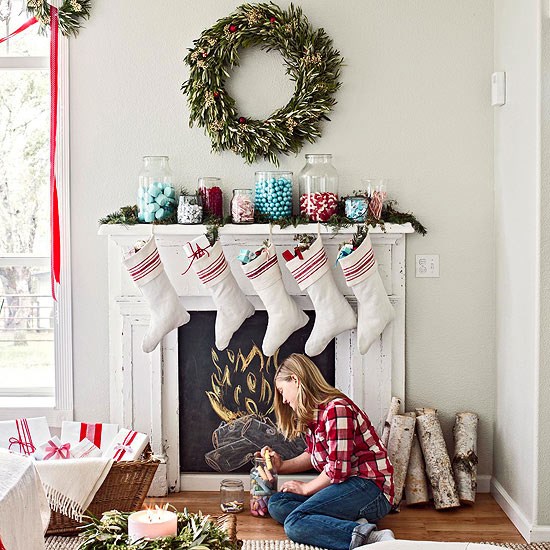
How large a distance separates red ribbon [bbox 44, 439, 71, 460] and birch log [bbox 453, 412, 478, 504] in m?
1.65

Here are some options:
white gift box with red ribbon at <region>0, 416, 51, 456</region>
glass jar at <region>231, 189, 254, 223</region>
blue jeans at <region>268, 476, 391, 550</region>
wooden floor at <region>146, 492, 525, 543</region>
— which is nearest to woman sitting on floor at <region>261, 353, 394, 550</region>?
blue jeans at <region>268, 476, 391, 550</region>

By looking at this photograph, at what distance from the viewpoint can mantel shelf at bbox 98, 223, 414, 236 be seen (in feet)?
11.8

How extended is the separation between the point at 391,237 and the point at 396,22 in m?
0.96

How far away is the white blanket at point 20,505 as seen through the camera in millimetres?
1913

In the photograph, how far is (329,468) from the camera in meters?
3.27

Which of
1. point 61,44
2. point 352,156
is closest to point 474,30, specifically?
point 352,156

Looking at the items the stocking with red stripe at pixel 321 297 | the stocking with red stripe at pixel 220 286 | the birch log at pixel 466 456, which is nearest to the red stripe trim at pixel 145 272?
the stocking with red stripe at pixel 220 286

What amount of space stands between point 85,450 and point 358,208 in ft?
5.04

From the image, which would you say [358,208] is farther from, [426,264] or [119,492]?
[119,492]

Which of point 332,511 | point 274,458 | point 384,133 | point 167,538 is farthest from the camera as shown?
point 384,133

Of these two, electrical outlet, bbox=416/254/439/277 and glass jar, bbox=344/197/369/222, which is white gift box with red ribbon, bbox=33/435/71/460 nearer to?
glass jar, bbox=344/197/369/222

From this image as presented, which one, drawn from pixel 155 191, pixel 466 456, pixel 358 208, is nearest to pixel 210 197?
pixel 155 191

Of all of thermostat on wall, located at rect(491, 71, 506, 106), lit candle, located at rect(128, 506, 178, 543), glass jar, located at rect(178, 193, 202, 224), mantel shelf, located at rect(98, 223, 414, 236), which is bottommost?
lit candle, located at rect(128, 506, 178, 543)

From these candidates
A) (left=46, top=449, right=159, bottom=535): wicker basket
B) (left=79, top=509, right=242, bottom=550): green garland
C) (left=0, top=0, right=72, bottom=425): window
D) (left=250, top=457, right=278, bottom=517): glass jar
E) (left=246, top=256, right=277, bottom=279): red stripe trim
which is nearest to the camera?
(left=79, top=509, right=242, bottom=550): green garland
